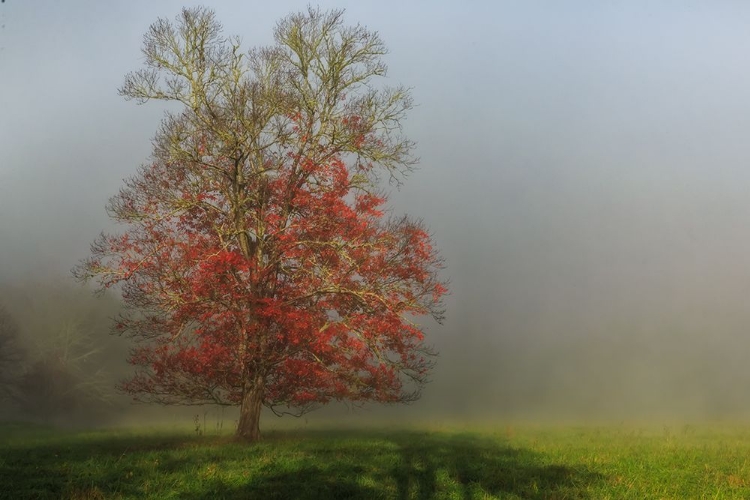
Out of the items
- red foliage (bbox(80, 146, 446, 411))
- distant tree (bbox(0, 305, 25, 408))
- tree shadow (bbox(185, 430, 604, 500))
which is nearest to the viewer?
tree shadow (bbox(185, 430, 604, 500))

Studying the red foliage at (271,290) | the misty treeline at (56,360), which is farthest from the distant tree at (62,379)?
the red foliage at (271,290)

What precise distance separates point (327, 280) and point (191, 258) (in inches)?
180

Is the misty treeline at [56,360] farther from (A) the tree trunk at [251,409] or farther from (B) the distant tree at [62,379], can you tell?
(A) the tree trunk at [251,409]

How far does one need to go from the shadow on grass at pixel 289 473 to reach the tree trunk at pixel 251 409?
276 centimetres

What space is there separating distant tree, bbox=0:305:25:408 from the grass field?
30.6 meters

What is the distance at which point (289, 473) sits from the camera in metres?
13.3

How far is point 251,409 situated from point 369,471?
7.89 metres

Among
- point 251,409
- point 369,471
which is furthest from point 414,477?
point 251,409

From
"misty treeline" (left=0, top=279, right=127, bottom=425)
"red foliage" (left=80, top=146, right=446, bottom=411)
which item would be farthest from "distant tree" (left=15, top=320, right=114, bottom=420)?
"red foliage" (left=80, top=146, right=446, bottom=411)

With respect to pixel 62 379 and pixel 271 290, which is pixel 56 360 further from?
pixel 271 290

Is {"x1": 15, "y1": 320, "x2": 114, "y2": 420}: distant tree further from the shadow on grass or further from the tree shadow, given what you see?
the tree shadow

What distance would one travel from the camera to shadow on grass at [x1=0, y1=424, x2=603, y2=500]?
1181 centimetres

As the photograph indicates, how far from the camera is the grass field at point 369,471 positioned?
11.9 meters

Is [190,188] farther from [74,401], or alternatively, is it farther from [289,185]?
[74,401]
